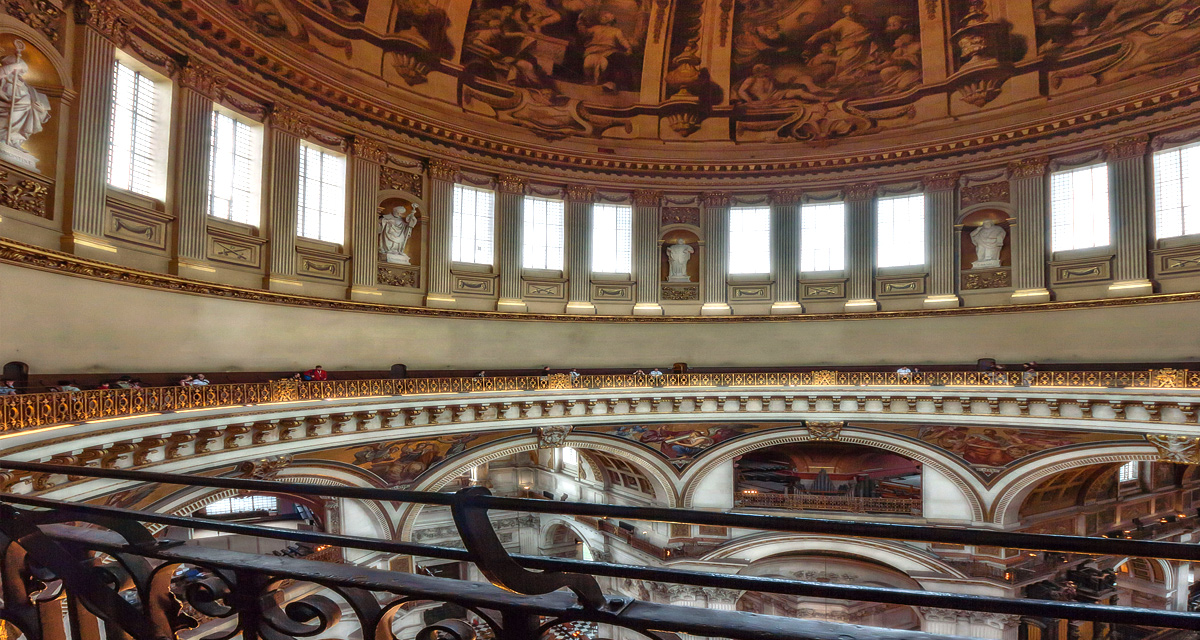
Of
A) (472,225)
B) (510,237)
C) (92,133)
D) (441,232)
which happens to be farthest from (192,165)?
(510,237)

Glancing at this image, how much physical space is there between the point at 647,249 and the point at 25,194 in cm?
1710

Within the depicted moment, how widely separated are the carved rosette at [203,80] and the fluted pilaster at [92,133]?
1644 millimetres

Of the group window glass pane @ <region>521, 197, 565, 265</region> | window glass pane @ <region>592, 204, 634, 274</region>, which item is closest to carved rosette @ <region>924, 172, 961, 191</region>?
window glass pane @ <region>592, 204, 634, 274</region>

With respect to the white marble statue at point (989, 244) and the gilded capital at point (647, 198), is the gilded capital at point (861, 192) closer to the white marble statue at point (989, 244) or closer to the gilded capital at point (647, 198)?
the white marble statue at point (989, 244)

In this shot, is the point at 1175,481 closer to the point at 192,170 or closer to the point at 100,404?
the point at 100,404

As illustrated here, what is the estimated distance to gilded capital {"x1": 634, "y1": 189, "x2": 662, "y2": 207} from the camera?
23047 mm

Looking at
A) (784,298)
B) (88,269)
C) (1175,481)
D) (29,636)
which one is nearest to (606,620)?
(29,636)

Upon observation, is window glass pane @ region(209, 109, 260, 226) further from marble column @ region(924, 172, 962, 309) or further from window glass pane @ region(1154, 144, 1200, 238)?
window glass pane @ region(1154, 144, 1200, 238)

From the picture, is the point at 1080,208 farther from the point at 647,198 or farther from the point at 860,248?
the point at 647,198

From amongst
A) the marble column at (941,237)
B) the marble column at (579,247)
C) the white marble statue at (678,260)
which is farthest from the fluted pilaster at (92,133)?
the marble column at (941,237)

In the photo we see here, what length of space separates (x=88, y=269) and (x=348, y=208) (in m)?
7.32

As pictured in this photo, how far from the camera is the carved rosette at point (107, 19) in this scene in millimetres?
11641

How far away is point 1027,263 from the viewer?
1984 cm

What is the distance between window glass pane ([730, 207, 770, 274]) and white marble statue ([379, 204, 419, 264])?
11.8 m
